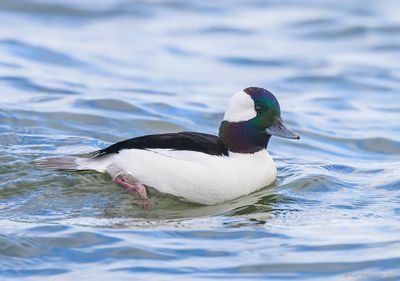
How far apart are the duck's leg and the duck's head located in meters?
0.86

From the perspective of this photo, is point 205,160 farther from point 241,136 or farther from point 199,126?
point 199,126

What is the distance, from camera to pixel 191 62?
17375 millimetres

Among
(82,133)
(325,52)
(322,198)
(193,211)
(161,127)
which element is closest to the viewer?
(193,211)

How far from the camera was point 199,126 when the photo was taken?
525 inches

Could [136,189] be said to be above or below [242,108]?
below

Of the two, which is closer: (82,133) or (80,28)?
(82,133)

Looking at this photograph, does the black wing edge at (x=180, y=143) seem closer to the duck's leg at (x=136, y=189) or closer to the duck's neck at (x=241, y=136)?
the duck's neck at (x=241, y=136)

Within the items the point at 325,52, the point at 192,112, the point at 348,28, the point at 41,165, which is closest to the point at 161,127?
the point at 192,112

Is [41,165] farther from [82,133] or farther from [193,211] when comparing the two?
[82,133]

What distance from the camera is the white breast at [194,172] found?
906cm

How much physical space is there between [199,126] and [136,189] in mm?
4171

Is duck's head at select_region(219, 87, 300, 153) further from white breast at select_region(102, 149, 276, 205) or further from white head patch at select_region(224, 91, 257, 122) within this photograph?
white breast at select_region(102, 149, 276, 205)

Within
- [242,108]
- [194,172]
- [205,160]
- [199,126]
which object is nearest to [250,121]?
[242,108]

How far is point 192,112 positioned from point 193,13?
8.07 metres
